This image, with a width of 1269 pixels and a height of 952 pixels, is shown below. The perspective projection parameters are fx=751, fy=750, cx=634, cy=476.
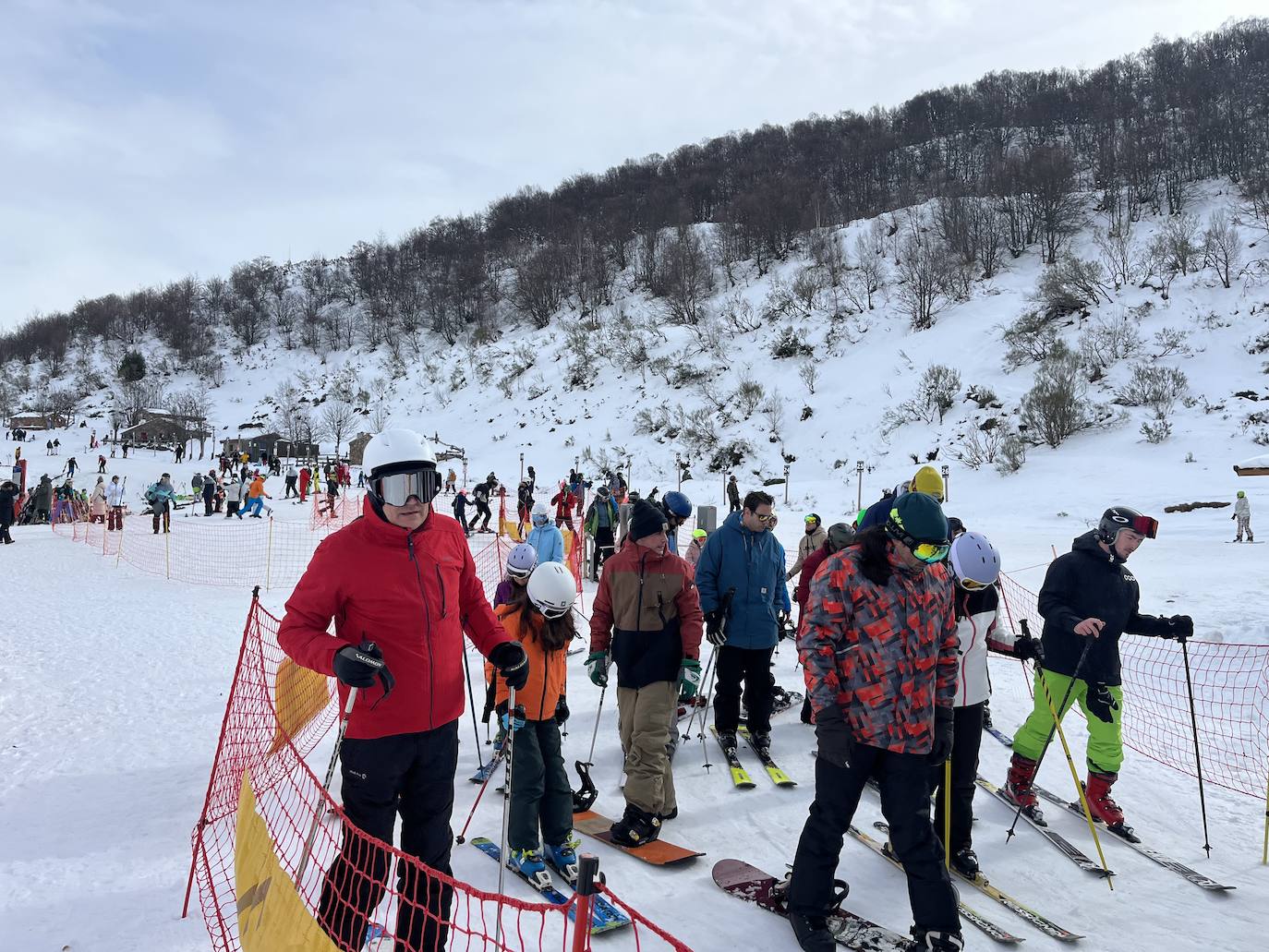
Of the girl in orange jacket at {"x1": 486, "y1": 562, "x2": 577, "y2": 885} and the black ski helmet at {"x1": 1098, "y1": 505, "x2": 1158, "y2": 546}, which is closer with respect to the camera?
the girl in orange jacket at {"x1": 486, "y1": 562, "x2": 577, "y2": 885}

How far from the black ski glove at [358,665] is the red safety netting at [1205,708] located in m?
5.73

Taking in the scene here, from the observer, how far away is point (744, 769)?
5.09 meters

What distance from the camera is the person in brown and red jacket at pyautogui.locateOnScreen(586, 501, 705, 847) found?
4.07 meters

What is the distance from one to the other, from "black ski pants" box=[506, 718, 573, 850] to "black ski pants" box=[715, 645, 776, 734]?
6.01ft

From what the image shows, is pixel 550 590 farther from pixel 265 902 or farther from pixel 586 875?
pixel 586 875

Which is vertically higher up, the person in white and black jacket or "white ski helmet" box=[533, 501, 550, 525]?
"white ski helmet" box=[533, 501, 550, 525]

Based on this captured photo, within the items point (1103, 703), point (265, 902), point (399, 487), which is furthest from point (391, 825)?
point (1103, 703)

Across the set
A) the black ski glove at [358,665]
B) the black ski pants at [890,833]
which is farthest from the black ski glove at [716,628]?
the black ski glove at [358,665]

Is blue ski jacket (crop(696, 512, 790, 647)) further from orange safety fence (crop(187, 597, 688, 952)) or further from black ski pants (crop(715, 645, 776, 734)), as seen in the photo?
orange safety fence (crop(187, 597, 688, 952))

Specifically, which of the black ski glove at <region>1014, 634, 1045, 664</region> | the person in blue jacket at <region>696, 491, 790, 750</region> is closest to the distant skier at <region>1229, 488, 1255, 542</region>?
the black ski glove at <region>1014, 634, 1045, 664</region>

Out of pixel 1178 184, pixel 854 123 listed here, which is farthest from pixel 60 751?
pixel 854 123

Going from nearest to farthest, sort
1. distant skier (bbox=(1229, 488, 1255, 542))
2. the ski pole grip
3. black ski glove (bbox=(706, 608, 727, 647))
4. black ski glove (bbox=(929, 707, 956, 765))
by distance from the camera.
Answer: the ski pole grip → black ski glove (bbox=(929, 707, 956, 765)) → black ski glove (bbox=(706, 608, 727, 647)) → distant skier (bbox=(1229, 488, 1255, 542))

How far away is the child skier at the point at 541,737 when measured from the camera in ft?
12.0

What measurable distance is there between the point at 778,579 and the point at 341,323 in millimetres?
72520
